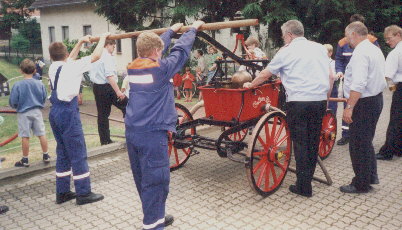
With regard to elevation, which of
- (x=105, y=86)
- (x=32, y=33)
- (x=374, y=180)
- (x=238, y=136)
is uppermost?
(x=32, y=33)

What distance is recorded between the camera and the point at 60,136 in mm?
4426

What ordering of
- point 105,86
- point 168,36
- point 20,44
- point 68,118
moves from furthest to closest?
point 20,44, point 105,86, point 68,118, point 168,36

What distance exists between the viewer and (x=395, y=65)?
562 cm

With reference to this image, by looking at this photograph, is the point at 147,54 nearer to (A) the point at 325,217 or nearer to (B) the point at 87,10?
(A) the point at 325,217

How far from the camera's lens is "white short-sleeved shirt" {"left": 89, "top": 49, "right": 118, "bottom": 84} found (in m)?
6.43

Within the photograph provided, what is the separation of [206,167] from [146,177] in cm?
249

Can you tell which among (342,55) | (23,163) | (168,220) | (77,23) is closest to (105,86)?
(23,163)

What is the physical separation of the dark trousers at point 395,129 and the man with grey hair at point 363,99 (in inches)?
56.6

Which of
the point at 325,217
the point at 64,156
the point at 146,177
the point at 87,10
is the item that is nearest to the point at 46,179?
the point at 64,156

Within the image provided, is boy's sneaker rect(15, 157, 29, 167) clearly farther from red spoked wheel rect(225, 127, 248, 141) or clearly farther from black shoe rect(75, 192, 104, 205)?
red spoked wheel rect(225, 127, 248, 141)

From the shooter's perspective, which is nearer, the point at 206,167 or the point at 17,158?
the point at 206,167

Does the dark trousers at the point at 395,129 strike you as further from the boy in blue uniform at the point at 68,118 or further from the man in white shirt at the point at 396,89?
the boy in blue uniform at the point at 68,118

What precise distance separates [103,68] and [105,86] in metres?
0.35

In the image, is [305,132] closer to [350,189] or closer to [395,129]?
[350,189]
